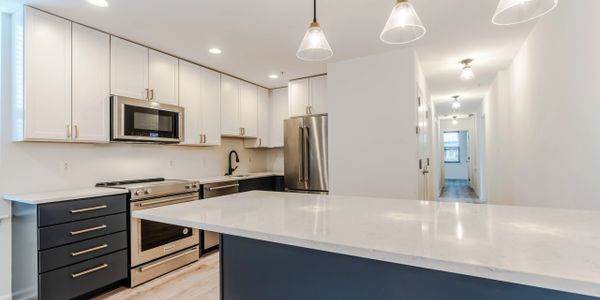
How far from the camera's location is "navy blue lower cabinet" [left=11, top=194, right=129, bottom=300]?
2035 mm

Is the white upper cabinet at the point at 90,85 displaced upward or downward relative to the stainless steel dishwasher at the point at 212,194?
upward

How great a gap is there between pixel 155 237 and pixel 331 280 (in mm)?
2252

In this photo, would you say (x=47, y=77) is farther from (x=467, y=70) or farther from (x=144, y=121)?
(x=467, y=70)

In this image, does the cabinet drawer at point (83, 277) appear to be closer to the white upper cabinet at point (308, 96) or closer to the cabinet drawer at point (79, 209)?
the cabinet drawer at point (79, 209)

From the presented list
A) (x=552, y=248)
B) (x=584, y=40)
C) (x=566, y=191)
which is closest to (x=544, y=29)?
(x=584, y=40)

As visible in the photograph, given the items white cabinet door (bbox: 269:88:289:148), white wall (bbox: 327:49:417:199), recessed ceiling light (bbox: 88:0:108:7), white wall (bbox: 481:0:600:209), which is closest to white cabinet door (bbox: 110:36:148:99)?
recessed ceiling light (bbox: 88:0:108:7)

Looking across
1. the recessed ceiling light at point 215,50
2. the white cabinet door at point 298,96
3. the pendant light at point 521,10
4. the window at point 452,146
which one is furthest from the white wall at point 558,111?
the window at point 452,146

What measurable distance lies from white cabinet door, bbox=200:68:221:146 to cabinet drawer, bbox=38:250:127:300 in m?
1.69

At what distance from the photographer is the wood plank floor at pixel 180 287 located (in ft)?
7.79

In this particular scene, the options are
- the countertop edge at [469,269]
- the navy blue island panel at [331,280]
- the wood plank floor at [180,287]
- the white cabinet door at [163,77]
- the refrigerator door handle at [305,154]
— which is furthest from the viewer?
the refrigerator door handle at [305,154]

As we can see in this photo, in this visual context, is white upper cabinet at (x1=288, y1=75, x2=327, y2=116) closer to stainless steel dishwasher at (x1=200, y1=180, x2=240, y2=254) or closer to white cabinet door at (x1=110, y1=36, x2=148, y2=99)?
stainless steel dishwasher at (x1=200, y1=180, x2=240, y2=254)

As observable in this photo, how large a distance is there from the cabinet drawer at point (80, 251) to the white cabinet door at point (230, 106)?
191 cm

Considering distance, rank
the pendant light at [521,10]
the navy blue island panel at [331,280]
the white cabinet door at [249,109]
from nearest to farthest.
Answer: the navy blue island panel at [331,280] < the pendant light at [521,10] < the white cabinet door at [249,109]

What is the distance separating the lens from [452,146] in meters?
11.3
